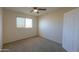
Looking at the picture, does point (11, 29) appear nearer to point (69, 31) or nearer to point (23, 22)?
point (23, 22)

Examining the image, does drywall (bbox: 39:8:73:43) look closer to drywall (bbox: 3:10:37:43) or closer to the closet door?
the closet door

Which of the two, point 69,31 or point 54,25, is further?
point 54,25

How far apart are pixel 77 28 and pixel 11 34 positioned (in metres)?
4.40

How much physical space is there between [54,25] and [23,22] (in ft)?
9.03

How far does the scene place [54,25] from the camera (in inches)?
241

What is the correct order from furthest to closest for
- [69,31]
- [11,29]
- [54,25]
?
[54,25] < [11,29] < [69,31]

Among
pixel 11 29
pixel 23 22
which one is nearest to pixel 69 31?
pixel 11 29

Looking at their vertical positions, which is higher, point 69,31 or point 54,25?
point 54,25

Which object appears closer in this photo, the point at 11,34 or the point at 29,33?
the point at 11,34

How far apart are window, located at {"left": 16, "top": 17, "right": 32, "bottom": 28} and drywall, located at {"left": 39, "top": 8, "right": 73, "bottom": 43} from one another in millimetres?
1260
